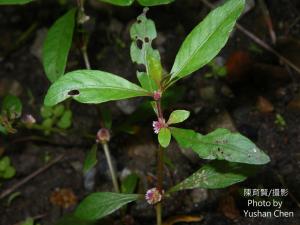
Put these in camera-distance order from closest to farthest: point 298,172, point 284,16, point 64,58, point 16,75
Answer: point 64,58 → point 298,172 → point 284,16 → point 16,75

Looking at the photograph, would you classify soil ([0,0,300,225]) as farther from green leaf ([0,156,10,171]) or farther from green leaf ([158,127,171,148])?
green leaf ([158,127,171,148])

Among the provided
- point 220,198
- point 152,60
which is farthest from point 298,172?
point 152,60

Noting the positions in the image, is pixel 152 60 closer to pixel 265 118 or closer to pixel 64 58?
pixel 64 58

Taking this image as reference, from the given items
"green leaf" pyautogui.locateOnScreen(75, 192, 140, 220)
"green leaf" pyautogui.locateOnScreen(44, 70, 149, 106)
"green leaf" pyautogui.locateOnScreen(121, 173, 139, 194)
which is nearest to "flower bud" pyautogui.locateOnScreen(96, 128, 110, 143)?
"green leaf" pyautogui.locateOnScreen(121, 173, 139, 194)

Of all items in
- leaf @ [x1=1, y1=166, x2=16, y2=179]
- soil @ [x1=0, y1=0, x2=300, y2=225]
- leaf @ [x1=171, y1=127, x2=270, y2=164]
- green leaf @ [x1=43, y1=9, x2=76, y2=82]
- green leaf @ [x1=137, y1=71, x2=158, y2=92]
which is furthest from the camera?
leaf @ [x1=1, y1=166, x2=16, y2=179]

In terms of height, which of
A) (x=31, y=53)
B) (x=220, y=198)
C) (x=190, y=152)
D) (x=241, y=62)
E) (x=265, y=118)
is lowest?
(x=220, y=198)
